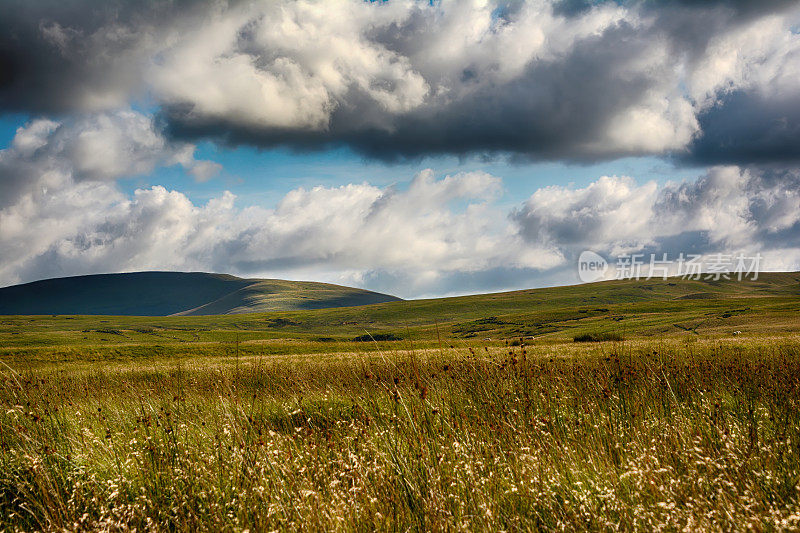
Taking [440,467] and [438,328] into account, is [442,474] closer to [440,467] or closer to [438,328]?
[440,467]

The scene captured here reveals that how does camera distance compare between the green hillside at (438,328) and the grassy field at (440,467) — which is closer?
the grassy field at (440,467)

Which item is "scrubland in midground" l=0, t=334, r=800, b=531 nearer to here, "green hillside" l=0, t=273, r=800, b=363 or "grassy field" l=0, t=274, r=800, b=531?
"grassy field" l=0, t=274, r=800, b=531

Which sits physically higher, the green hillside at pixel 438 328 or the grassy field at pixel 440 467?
the grassy field at pixel 440 467

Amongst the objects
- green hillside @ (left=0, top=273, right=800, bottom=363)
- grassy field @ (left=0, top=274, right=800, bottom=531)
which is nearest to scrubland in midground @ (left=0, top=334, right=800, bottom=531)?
grassy field @ (left=0, top=274, right=800, bottom=531)

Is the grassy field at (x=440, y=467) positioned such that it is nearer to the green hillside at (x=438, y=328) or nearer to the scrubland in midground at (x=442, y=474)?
the scrubland in midground at (x=442, y=474)

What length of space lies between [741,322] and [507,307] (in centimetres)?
11748

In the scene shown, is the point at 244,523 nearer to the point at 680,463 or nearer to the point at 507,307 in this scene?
the point at 680,463

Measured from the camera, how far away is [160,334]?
5202 inches

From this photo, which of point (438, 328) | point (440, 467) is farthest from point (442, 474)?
point (438, 328)

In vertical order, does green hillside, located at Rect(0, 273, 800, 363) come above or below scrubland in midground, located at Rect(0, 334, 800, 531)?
below

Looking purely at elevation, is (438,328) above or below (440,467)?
below

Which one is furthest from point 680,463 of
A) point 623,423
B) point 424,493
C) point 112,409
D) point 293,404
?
point 112,409

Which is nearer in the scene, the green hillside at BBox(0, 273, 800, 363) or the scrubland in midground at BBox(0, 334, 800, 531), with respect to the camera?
the scrubland in midground at BBox(0, 334, 800, 531)

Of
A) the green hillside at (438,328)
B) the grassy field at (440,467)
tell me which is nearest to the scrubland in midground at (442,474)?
the grassy field at (440,467)
